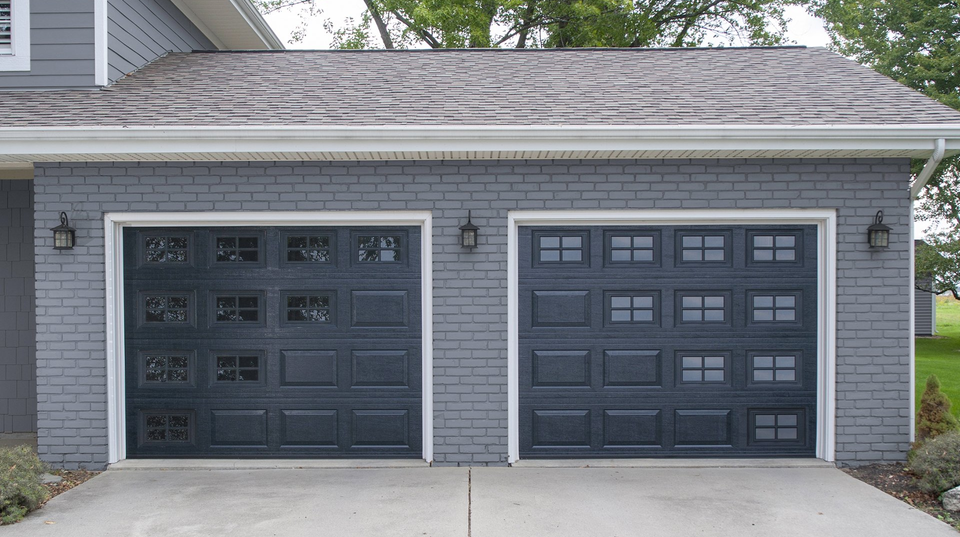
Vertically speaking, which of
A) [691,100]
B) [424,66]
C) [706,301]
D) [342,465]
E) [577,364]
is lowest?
[342,465]

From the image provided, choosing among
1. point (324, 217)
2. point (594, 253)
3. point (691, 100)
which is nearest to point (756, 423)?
point (594, 253)

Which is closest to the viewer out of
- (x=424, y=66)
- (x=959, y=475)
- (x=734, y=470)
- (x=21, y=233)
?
(x=959, y=475)

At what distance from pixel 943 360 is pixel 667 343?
448 inches

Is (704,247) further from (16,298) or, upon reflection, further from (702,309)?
(16,298)

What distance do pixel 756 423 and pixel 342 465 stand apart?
11.9 ft

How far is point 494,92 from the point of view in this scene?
6.51 meters

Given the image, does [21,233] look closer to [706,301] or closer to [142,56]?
[142,56]

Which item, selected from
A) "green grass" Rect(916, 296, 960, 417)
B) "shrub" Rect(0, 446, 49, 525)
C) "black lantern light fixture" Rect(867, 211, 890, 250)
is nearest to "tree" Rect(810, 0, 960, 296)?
"green grass" Rect(916, 296, 960, 417)

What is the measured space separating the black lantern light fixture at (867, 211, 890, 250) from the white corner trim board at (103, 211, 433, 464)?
3.70 metres

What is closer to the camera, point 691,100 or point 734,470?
point 734,470

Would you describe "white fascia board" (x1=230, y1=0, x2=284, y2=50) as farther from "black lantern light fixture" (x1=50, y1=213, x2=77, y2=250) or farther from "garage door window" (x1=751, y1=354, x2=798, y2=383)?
"garage door window" (x1=751, y1=354, x2=798, y2=383)

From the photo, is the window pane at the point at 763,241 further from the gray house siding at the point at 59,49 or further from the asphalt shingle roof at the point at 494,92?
the gray house siding at the point at 59,49

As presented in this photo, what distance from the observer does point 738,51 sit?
26.0ft

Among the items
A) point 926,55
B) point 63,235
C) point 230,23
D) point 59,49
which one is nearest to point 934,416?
point 63,235
